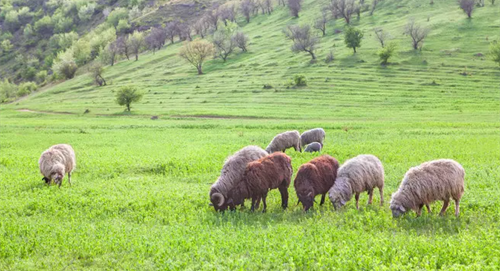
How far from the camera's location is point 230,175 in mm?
15086

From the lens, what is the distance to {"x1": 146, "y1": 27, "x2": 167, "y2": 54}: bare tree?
140 metres

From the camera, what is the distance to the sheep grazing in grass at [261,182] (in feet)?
46.4

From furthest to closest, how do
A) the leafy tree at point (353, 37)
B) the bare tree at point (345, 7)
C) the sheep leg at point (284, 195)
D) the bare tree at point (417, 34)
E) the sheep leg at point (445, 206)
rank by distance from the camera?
the bare tree at point (345, 7) < the leafy tree at point (353, 37) < the bare tree at point (417, 34) < the sheep leg at point (284, 195) < the sheep leg at point (445, 206)

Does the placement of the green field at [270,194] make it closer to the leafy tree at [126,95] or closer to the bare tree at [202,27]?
the leafy tree at [126,95]

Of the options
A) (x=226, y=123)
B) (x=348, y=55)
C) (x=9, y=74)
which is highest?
(x=9, y=74)

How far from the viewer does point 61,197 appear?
636 inches

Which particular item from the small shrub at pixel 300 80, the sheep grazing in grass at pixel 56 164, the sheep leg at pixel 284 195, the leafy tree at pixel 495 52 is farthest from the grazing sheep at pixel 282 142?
the leafy tree at pixel 495 52

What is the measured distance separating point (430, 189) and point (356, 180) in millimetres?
2510

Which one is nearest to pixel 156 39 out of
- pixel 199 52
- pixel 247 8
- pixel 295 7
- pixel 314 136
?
pixel 247 8

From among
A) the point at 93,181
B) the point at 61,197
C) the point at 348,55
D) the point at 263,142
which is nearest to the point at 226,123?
the point at 263,142

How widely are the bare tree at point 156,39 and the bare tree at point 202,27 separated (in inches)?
487

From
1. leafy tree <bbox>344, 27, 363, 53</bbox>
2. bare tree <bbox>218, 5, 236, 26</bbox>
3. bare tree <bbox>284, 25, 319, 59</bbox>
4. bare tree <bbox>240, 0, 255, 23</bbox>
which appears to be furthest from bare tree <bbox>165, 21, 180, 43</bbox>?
leafy tree <bbox>344, 27, 363, 53</bbox>

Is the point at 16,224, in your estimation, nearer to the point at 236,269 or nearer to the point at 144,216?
the point at 144,216

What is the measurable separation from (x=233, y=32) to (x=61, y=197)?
113 metres
